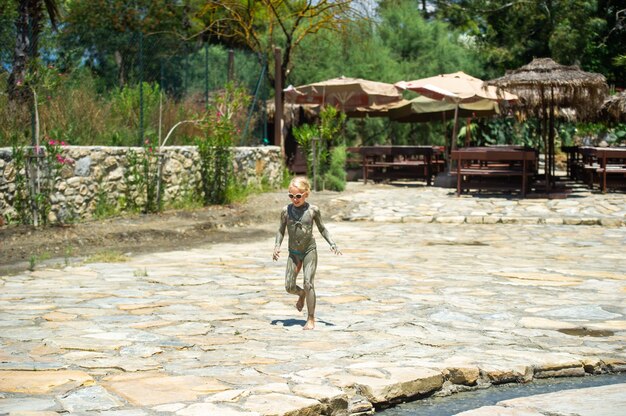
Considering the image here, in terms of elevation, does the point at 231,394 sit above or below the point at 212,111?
below

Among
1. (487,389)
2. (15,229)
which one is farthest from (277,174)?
(487,389)

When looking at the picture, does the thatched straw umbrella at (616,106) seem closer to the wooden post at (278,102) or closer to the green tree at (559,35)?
the wooden post at (278,102)

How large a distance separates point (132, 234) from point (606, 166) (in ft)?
37.6

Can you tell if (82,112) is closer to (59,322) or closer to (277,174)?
(277,174)

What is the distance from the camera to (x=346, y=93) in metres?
22.8

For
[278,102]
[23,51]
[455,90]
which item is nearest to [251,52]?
[278,102]

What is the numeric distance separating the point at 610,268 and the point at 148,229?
6.01 m

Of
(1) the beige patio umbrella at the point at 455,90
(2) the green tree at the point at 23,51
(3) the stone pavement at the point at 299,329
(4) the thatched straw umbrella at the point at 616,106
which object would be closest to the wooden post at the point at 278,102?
(1) the beige patio umbrella at the point at 455,90

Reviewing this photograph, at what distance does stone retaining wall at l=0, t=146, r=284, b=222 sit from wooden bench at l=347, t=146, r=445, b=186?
6.19 m

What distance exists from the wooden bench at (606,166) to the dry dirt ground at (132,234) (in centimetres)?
676

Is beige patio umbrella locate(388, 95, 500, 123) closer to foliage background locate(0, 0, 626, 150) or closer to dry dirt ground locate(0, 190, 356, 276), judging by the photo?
foliage background locate(0, 0, 626, 150)

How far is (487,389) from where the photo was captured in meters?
5.11

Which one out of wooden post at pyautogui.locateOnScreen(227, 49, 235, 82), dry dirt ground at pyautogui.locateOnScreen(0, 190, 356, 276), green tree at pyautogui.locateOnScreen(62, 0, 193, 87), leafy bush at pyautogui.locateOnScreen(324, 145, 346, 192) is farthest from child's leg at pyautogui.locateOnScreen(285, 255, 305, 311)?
leafy bush at pyautogui.locateOnScreen(324, 145, 346, 192)

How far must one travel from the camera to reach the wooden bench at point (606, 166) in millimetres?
18808
